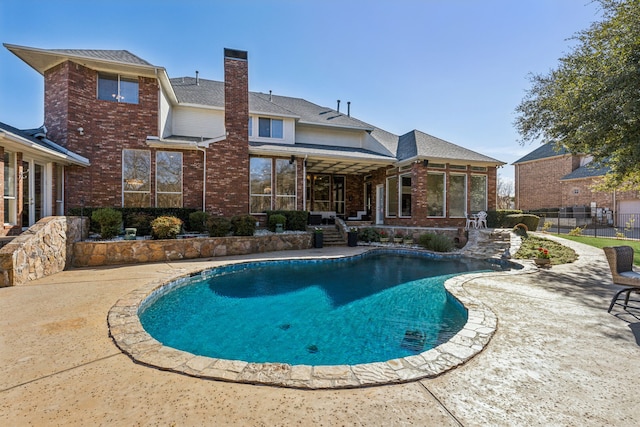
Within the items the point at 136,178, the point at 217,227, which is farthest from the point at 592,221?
the point at 136,178

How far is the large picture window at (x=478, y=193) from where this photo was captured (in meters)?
15.2

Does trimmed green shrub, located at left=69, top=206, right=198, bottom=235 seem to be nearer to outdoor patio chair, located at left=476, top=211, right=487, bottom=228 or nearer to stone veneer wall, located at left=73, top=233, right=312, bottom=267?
stone veneer wall, located at left=73, top=233, right=312, bottom=267

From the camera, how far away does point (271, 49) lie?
1273 centimetres

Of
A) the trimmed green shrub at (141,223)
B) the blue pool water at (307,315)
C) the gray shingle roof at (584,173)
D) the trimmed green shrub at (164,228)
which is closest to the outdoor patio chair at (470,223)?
the blue pool water at (307,315)

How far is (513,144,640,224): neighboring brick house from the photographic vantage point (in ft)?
67.7

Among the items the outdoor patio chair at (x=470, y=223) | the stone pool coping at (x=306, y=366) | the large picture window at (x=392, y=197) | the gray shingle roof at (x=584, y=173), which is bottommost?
the stone pool coping at (x=306, y=366)

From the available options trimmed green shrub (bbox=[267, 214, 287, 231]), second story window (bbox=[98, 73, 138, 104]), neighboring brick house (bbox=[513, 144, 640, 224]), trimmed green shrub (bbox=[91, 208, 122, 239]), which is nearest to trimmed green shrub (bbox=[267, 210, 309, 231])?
trimmed green shrub (bbox=[267, 214, 287, 231])

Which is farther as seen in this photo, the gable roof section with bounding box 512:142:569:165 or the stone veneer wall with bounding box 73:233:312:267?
the gable roof section with bounding box 512:142:569:165

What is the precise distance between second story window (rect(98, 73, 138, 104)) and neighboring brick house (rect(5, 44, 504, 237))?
4cm

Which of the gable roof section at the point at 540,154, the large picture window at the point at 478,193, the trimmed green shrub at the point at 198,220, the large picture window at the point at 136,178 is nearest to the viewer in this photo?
the trimmed green shrub at the point at 198,220

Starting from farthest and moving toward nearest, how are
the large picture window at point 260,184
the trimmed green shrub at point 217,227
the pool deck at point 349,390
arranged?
the large picture window at point 260,184
the trimmed green shrub at point 217,227
the pool deck at point 349,390

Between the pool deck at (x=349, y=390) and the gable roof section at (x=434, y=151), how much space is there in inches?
441

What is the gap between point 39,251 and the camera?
665cm

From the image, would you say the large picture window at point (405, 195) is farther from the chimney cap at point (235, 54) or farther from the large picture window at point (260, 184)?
the chimney cap at point (235, 54)
